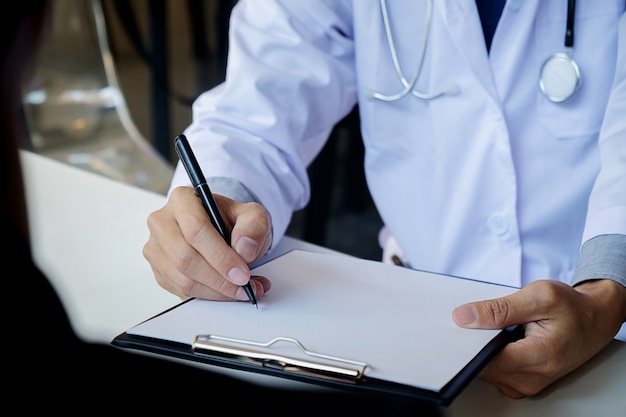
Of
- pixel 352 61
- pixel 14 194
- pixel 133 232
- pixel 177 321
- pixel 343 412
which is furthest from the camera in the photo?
pixel 352 61

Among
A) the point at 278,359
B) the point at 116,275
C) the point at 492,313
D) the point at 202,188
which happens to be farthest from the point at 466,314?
the point at 116,275

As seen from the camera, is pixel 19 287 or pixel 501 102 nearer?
pixel 19 287

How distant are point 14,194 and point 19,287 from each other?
0.17 ft

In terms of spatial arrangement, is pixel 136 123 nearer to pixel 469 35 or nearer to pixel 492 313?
pixel 469 35

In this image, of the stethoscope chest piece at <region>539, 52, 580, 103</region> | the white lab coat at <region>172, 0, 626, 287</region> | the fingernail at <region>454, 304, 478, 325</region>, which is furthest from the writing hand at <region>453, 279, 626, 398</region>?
the stethoscope chest piece at <region>539, 52, 580, 103</region>

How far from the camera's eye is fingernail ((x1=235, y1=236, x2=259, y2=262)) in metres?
0.73

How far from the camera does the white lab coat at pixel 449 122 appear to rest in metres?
0.96

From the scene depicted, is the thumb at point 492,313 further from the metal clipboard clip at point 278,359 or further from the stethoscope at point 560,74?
the stethoscope at point 560,74

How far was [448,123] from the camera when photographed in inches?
40.0

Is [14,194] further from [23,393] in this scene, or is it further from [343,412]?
[343,412]

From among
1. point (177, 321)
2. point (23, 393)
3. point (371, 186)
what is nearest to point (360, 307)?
point (177, 321)

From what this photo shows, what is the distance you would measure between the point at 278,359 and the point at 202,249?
191 millimetres

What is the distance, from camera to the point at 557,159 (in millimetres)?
991

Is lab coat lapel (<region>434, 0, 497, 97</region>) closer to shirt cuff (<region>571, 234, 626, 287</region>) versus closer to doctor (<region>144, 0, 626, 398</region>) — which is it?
doctor (<region>144, 0, 626, 398</region>)
